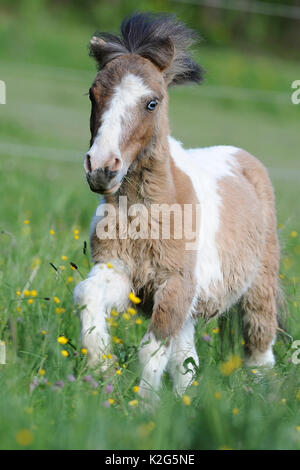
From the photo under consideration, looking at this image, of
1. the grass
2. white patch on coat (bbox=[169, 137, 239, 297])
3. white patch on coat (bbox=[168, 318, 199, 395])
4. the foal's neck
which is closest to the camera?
the grass

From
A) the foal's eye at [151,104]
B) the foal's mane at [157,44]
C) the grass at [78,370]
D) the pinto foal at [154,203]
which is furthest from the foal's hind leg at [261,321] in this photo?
the foal's eye at [151,104]

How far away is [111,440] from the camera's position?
2.66 meters

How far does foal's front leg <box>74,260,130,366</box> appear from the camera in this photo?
362 centimetres

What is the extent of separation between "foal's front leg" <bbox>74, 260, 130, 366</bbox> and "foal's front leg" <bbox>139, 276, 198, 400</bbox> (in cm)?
17

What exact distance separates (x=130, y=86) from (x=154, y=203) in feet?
1.93

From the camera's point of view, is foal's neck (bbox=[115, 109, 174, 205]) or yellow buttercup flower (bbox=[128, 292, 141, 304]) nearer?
yellow buttercup flower (bbox=[128, 292, 141, 304])

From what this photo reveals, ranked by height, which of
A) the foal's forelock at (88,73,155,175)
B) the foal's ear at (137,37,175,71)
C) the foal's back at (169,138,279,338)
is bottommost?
the foal's back at (169,138,279,338)

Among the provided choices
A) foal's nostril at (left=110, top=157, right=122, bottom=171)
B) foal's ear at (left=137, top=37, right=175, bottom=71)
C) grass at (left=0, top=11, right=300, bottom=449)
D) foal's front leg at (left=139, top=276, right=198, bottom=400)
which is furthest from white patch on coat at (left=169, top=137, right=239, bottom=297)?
foal's nostril at (left=110, top=157, right=122, bottom=171)

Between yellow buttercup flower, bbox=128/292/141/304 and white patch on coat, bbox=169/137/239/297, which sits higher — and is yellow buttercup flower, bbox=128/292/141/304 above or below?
below

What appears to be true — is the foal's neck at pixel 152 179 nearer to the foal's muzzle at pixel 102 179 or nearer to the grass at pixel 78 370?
the foal's muzzle at pixel 102 179

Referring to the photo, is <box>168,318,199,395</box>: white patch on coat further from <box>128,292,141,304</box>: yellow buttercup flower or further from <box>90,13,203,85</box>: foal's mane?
<box>90,13,203,85</box>: foal's mane

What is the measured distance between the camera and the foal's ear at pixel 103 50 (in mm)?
3916

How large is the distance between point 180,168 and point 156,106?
48 cm

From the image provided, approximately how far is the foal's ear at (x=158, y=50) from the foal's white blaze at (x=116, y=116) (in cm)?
26
